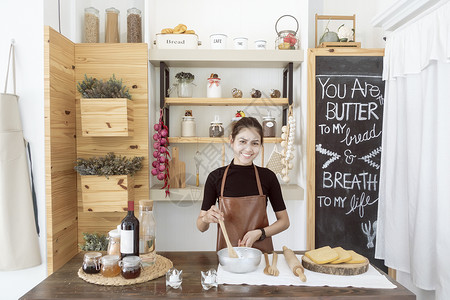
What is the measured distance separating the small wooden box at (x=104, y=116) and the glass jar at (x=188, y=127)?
0.51 meters

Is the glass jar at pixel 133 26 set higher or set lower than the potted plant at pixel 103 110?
higher

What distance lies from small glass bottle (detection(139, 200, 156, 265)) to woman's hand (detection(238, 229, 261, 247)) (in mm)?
444

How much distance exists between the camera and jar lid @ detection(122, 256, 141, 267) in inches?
58.0

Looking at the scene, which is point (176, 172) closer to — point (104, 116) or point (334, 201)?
Result: point (104, 116)

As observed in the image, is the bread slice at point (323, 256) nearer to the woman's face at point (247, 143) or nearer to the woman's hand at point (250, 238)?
the woman's hand at point (250, 238)

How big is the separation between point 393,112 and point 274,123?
0.87 meters

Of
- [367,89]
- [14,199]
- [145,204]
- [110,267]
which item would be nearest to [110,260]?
[110,267]

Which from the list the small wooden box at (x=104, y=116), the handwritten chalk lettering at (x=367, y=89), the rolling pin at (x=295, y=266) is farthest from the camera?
the handwritten chalk lettering at (x=367, y=89)

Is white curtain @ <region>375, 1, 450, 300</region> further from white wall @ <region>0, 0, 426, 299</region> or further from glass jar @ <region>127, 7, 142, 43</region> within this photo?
glass jar @ <region>127, 7, 142, 43</region>

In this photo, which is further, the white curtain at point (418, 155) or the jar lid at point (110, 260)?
the white curtain at point (418, 155)

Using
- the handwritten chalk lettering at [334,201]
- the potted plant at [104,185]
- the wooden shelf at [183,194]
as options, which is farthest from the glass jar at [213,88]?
the handwritten chalk lettering at [334,201]

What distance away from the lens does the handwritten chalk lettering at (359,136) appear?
291 centimetres

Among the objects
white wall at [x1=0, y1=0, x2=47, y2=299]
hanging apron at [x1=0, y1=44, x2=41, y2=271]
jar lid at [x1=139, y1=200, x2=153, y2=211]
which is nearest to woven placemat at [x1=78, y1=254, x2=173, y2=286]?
jar lid at [x1=139, y1=200, x2=153, y2=211]

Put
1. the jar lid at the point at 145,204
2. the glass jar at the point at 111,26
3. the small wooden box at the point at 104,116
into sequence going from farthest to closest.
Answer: the glass jar at the point at 111,26 → the small wooden box at the point at 104,116 → the jar lid at the point at 145,204
